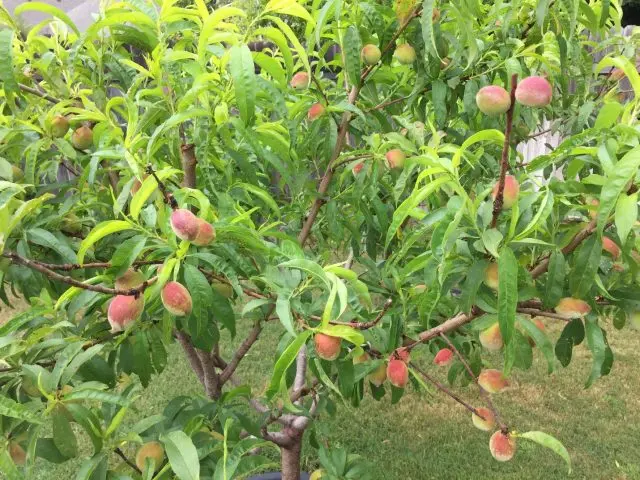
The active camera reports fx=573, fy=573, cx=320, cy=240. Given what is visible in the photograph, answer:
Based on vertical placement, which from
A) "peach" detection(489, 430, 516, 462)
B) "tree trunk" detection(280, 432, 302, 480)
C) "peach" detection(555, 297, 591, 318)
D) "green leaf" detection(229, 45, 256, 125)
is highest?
"green leaf" detection(229, 45, 256, 125)

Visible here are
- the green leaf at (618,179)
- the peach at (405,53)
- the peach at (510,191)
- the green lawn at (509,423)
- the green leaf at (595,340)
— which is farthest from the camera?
the green lawn at (509,423)

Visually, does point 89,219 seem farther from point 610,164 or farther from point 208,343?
point 610,164

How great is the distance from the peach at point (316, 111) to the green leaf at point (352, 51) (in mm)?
105

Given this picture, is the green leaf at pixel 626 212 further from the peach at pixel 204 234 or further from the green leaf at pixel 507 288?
the peach at pixel 204 234

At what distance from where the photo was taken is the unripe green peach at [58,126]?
1125 mm

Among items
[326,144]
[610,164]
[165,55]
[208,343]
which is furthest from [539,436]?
[165,55]

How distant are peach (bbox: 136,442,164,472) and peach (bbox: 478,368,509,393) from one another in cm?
61

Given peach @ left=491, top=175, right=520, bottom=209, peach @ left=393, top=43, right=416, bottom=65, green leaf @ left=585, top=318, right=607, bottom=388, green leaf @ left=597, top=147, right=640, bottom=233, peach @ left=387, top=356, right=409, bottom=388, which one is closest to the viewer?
green leaf @ left=597, top=147, right=640, bottom=233

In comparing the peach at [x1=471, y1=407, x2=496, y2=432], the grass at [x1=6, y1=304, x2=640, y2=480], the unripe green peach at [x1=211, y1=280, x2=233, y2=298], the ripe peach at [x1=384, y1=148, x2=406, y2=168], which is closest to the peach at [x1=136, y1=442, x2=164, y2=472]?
the unripe green peach at [x1=211, y1=280, x2=233, y2=298]

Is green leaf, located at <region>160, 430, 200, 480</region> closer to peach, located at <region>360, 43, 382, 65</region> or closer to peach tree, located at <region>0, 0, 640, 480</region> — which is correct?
peach tree, located at <region>0, 0, 640, 480</region>

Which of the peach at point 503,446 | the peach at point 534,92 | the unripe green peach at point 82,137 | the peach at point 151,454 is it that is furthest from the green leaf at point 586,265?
the unripe green peach at point 82,137

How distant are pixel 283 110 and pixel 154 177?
10.7 inches

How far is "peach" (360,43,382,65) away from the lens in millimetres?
1097

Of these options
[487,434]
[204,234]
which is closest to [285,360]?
[204,234]
